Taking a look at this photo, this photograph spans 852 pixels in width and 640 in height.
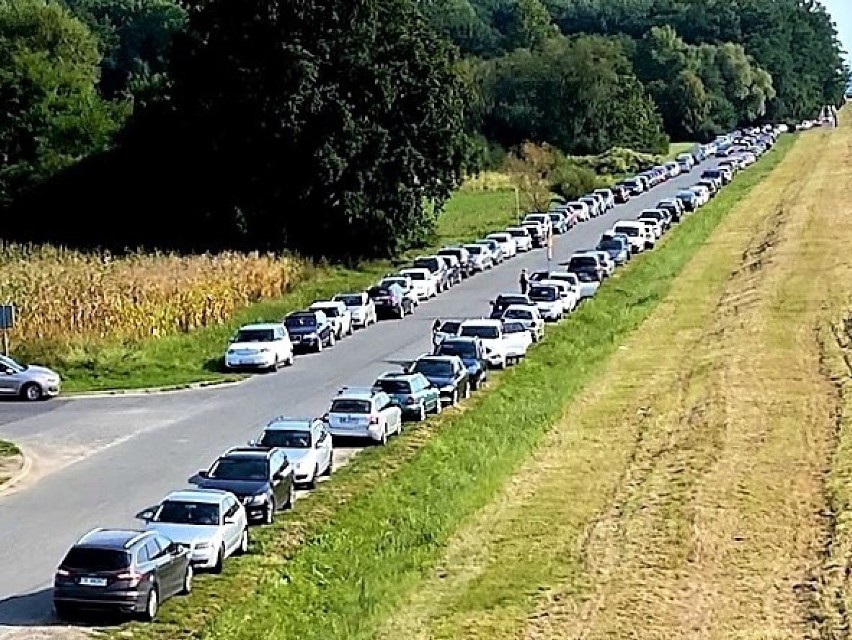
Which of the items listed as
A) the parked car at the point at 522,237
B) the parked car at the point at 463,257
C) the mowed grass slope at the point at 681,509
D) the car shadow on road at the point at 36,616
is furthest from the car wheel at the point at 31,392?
the parked car at the point at 522,237

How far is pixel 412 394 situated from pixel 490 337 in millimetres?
8566

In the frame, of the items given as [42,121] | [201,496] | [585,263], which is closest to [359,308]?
[585,263]

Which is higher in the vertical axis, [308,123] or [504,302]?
[308,123]

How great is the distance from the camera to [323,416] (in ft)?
124

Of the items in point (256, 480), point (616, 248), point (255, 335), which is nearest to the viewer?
point (256, 480)

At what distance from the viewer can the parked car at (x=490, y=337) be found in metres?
46.8

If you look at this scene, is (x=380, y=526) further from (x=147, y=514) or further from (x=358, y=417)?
(x=358, y=417)

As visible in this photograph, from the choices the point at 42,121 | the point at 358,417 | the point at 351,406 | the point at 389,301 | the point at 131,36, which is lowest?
the point at 389,301

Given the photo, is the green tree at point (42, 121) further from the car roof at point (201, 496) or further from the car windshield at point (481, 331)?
the car roof at point (201, 496)

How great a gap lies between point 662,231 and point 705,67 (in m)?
97.9

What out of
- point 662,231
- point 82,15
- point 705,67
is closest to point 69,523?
point 662,231

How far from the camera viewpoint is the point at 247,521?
92.6 feet

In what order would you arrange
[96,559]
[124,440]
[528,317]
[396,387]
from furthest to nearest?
[528,317] < [396,387] < [124,440] < [96,559]

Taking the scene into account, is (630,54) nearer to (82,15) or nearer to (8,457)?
(82,15)
